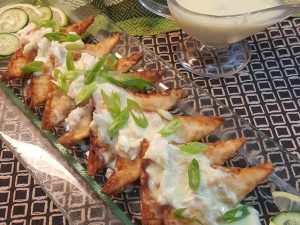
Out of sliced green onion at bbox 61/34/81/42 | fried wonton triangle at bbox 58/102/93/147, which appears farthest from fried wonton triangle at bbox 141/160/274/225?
sliced green onion at bbox 61/34/81/42

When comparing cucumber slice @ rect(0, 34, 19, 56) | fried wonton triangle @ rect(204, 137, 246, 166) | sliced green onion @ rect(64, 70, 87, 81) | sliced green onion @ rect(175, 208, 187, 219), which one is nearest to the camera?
sliced green onion @ rect(175, 208, 187, 219)

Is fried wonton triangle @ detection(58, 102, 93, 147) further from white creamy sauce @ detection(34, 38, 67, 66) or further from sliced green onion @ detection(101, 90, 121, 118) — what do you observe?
white creamy sauce @ detection(34, 38, 67, 66)

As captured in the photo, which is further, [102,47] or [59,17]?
[59,17]

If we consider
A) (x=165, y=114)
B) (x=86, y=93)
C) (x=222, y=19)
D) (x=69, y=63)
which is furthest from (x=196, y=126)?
(x=69, y=63)

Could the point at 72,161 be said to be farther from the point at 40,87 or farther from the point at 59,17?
the point at 59,17

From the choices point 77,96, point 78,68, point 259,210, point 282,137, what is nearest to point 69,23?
point 78,68

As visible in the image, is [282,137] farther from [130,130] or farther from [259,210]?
[130,130]
